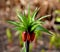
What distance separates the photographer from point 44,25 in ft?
8.16

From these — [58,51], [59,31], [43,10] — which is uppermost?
[43,10]

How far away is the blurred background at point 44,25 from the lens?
2.06 m

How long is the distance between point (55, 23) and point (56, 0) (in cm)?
31

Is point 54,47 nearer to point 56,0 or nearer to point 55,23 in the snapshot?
point 55,23

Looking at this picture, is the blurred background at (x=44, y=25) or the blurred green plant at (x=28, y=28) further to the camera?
the blurred background at (x=44, y=25)

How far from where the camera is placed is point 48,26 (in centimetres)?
251

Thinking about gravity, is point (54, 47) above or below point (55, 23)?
below

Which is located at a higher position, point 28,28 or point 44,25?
point 28,28

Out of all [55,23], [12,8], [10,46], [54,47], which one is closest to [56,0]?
[55,23]

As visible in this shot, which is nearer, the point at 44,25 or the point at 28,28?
the point at 28,28

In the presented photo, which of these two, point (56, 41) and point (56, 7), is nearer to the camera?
point (56, 41)

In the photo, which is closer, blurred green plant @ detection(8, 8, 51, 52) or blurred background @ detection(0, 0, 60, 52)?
blurred green plant @ detection(8, 8, 51, 52)

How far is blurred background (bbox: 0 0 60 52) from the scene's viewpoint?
2058 millimetres

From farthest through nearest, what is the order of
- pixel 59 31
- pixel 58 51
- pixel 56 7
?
pixel 56 7 < pixel 59 31 < pixel 58 51
